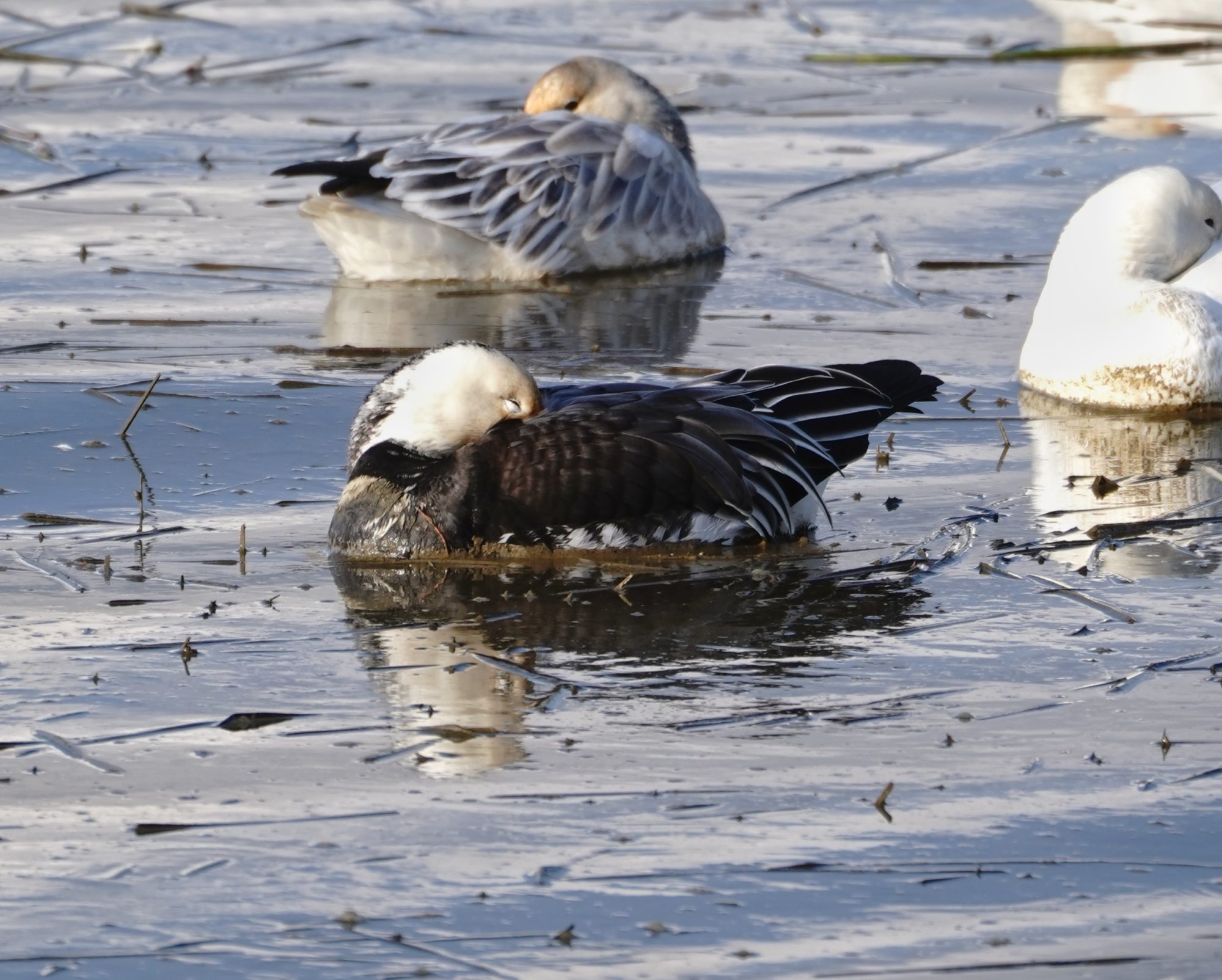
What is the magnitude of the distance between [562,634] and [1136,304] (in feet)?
12.4

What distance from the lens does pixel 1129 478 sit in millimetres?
7348

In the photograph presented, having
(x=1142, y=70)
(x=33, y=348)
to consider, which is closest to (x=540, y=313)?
(x=33, y=348)

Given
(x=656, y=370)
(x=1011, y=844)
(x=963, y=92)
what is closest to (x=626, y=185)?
(x=656, y=370)

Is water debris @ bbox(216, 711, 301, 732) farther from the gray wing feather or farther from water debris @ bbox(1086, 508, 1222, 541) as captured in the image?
the gray wing feather

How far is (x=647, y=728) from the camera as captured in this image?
4.90m

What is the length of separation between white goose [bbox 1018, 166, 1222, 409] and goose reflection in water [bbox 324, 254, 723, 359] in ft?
5.41

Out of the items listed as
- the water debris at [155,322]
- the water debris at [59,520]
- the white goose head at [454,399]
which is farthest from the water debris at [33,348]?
the white goose head at [454,399]

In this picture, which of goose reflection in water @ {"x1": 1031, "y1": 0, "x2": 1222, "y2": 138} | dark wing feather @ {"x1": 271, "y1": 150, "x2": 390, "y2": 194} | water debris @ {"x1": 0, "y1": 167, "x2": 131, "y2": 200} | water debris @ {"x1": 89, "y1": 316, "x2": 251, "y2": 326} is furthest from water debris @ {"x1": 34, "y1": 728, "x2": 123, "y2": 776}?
goose reflection in water @ {"x1": 1031, "y1": 0, "x2": 1222, "y2": 138}

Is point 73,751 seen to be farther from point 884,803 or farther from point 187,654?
point 884,803

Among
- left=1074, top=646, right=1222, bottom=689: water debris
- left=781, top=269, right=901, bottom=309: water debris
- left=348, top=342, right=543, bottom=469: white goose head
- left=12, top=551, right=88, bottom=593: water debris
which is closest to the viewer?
left=1074, top=646, right=1222, bottom=689: water debris

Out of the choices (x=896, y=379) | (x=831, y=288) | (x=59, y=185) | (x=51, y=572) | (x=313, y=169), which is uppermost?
(x=313, y=169)

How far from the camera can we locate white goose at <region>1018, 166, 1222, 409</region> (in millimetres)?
8359

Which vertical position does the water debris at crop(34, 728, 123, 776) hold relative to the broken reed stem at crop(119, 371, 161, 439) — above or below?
below

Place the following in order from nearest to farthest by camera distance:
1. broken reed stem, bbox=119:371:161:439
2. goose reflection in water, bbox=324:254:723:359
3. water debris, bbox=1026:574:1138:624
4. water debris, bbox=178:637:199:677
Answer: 1. water debris, bbox=178:637:199:677
2. water debris, bbox=1026:574:1138:624
3. broken reed stem, bbox=119:371:161:439
4. goose reflection in water, bbox=324:254:723:359
